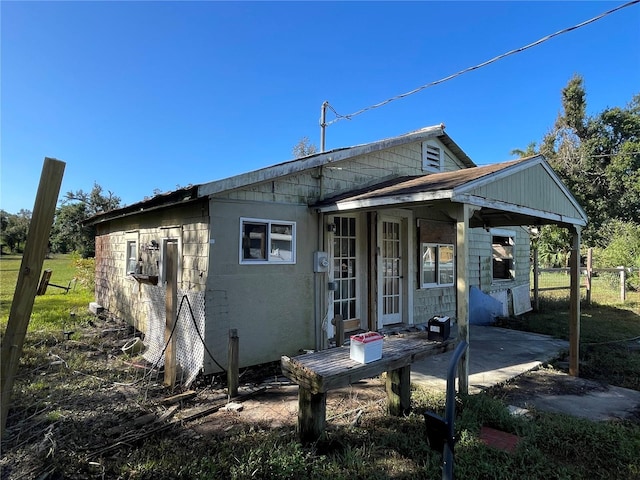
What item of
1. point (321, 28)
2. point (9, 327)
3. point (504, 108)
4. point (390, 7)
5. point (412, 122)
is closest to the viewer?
point (9, 327)

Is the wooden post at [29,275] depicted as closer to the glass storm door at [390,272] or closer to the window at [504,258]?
the glass storm door at [390,272]

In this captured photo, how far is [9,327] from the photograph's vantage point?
181cm

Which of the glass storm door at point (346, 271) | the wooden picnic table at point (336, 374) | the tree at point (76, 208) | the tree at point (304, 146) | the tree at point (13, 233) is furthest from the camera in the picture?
the tree at point (13, 233)

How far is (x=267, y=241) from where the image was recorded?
→ 5.33 metres

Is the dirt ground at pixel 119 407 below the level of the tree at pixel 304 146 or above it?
below

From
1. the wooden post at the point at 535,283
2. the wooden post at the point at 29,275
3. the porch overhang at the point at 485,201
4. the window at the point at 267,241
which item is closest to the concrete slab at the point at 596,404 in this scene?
the porch overhang at the point at 485,201

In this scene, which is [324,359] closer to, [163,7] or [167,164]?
[163,7]

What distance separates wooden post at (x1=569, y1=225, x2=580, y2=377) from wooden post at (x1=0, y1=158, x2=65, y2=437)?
6.61 m

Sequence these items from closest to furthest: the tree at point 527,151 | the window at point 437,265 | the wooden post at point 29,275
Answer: the wooden post at point 29,275 < the window at point 437,265 < the tree at point 527,151

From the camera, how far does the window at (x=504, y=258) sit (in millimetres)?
10719

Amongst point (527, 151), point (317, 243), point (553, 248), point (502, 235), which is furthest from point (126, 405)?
point (527, 151)

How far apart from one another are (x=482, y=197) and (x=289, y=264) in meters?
2.94

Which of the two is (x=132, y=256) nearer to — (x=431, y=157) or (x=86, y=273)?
(x=431, y=157)

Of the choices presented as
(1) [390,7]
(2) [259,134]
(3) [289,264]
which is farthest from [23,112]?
(2) [259,134]
